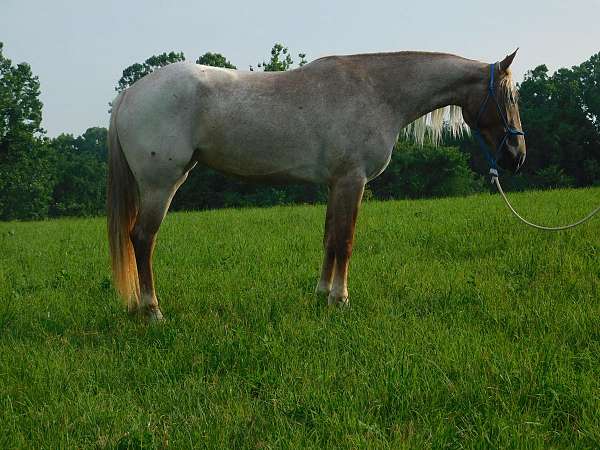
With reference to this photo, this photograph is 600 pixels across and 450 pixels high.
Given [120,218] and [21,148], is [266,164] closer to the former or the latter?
[120,218]

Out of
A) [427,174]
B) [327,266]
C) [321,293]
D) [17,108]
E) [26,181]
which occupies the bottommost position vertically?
[321,293]

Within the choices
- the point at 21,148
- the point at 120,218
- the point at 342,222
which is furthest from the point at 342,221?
the point at 21,148

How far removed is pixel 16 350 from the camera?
3814 mm

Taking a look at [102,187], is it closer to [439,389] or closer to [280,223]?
[280,223]

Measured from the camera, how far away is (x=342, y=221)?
196 inches

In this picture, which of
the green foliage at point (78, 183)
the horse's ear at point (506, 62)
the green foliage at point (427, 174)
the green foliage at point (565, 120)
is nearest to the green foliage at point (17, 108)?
the green foliage at point (78, 183)

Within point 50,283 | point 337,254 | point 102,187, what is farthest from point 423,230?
point 102,187

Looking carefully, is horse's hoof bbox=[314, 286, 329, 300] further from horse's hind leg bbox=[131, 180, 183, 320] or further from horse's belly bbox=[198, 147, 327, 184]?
horse's hind leg bbox=[131, 180, 183, 320]

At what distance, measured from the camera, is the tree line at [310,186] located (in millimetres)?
34750

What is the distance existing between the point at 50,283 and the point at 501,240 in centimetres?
644

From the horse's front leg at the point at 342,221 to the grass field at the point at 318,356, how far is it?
0.78 ft

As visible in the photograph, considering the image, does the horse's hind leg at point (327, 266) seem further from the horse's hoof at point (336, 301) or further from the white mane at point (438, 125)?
the white mane at point (438, 125)

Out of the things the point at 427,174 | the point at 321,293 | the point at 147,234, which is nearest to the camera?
the point at 147,234

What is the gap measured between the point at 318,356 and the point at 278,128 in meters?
2.33
